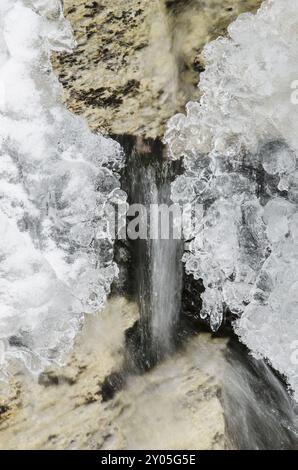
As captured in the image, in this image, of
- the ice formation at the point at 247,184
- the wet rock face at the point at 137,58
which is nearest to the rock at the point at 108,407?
the ice formation at the point at 247,184

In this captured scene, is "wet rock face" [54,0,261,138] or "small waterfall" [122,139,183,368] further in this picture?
"small waterfall" [122,139,183,368]

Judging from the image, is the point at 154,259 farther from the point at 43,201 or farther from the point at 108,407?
the point at 108,407

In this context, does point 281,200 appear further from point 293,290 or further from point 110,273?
point 110,273

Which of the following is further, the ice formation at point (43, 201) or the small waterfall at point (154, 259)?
the small waterfall at point (154, 259)

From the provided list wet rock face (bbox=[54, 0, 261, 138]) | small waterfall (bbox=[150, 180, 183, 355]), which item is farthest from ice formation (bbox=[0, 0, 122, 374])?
small waterfall (bbox=[150, 180, 183, 355])

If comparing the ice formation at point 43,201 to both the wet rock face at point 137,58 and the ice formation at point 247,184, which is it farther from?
the ice formation at point 247,184

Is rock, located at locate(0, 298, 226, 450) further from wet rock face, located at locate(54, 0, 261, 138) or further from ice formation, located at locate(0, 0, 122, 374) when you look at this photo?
wet rock face, located at locate(54, 0, 261, 138)
